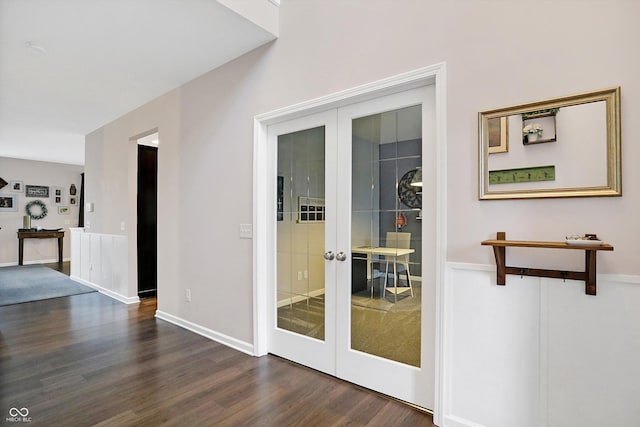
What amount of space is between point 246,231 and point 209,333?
1151 millimetres

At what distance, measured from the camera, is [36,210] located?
8.52m

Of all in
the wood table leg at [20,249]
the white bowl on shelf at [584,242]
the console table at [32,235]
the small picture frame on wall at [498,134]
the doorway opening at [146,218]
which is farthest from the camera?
the wood table leg at [20,249]

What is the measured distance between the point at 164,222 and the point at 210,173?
41.8 inches

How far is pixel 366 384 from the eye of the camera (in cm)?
232

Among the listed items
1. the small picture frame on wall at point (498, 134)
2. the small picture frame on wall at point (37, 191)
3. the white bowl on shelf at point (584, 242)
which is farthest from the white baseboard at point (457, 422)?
the small picture frame on wall at point (37, 191)

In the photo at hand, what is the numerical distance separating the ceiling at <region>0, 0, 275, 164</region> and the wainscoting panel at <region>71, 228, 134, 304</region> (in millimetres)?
1889

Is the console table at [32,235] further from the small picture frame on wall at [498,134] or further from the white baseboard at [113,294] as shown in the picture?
the small picture frame on wall at [498,134]

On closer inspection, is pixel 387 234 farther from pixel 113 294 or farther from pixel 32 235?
pixel 32 235

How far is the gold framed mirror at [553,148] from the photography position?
4.93 feet

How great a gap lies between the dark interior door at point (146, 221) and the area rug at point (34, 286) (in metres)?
1.16

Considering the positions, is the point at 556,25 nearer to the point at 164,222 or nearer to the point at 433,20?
the point at 433,20

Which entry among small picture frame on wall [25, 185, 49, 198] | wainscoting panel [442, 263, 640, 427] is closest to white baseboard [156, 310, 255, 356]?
wainscoting panel [442, 263, 640, 427]

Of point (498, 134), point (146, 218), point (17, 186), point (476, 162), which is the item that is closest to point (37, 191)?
point (17, 186)

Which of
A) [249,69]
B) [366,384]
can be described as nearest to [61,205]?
[249,69]
